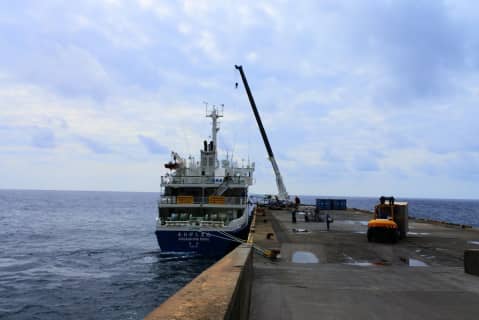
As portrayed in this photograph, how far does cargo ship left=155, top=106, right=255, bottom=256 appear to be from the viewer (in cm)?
2666

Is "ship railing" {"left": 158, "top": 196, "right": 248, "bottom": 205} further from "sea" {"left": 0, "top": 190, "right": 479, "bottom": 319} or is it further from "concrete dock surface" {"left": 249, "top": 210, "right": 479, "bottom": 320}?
"concrete dock surface" {"left": 249, "top": 210, "right": 479, "bottom": 320}

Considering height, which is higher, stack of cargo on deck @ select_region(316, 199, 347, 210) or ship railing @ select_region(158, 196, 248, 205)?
ship railing @ select_region(158, 196, 248, 205)

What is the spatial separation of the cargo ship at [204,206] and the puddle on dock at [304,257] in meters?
8.76

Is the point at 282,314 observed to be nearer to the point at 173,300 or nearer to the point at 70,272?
the point at 173,300

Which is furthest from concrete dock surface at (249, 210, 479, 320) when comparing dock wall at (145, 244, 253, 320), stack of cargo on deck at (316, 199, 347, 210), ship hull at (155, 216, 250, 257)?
stack of cargo on deck at (316, 199, 347, 210)

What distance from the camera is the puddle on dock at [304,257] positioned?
15.7 meters

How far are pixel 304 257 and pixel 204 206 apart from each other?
13.9 metres

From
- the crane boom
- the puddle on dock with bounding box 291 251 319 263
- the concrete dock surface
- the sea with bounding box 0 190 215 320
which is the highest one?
the crane boom

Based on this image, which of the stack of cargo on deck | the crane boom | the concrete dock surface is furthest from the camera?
the crane boom

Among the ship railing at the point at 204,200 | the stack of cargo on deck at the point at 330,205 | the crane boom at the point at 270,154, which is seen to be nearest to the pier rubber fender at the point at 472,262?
the ship railing at the point at 204,200

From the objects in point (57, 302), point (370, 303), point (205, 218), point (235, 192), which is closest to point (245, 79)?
point (235, 192)

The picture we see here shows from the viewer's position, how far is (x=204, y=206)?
29.5 metres

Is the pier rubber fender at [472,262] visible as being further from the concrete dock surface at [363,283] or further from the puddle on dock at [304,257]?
the puddle on dock at [304,257]

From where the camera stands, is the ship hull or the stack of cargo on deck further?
the stack of cargo on deck
